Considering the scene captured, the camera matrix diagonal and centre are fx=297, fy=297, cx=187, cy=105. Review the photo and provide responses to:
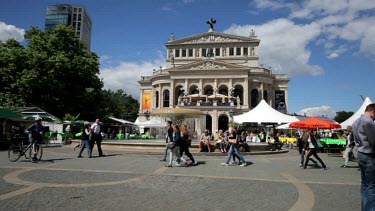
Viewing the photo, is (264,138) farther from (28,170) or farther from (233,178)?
(28,170)

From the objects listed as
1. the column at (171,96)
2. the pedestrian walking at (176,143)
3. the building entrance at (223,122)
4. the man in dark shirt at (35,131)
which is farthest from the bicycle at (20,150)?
the column at (171,96)

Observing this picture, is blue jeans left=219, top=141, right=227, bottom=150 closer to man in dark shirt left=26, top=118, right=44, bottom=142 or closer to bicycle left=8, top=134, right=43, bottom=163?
bicycle left=8, top=134, right=43, bottom=163

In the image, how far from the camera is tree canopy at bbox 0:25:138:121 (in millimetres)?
34084

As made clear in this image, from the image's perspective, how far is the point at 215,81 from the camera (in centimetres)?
5872

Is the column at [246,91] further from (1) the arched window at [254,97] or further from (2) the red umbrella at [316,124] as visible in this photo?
(2) the red umbrella at [316,124]

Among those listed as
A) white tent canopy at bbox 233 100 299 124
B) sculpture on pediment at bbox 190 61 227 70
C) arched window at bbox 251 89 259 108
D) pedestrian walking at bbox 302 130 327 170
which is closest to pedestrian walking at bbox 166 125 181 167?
pedestrian walking at bbox 302 130 327 170

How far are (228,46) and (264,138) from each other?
39531 millimetres

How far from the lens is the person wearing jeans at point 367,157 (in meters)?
4.62

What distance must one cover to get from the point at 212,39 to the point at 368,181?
215ft

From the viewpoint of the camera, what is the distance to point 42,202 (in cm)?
568

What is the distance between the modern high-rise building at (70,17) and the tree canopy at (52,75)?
85006 millimetres

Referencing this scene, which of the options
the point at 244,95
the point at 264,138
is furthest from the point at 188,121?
the point at 244,95

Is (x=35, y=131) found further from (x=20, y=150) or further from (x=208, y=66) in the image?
(x=208, y=66)

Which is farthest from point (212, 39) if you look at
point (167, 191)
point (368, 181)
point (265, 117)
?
point (368, 181)
